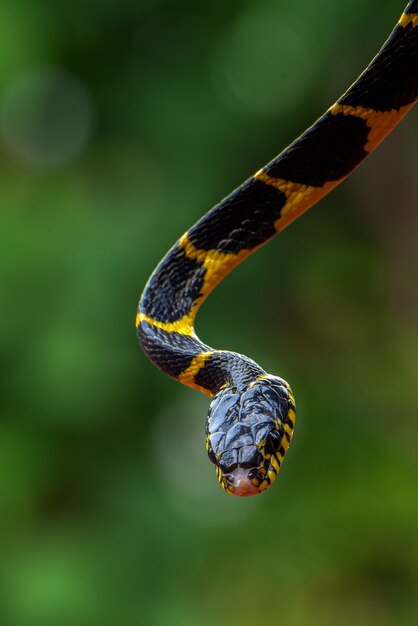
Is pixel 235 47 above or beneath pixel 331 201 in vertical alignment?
above

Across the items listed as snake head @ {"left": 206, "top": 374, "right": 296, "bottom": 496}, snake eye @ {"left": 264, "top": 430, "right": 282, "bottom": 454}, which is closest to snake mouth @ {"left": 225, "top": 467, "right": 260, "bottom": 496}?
snake head @ {"left": 206, "top": 374, "right": 296, "bottom": 496}

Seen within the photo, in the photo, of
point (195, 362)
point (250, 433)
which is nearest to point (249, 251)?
point (195, 362)

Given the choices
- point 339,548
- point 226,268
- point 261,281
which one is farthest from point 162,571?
point 226,268

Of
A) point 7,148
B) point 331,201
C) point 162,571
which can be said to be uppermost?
point 7,148

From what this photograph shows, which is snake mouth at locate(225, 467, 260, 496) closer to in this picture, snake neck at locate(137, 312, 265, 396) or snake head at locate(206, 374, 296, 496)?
snake head at locate(206, 374, 296, 496)

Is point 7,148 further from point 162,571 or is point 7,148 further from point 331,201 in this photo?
point 162,571

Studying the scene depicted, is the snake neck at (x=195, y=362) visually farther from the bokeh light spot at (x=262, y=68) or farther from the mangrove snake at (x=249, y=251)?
the bokeh light spot at (x=262, y=68)
